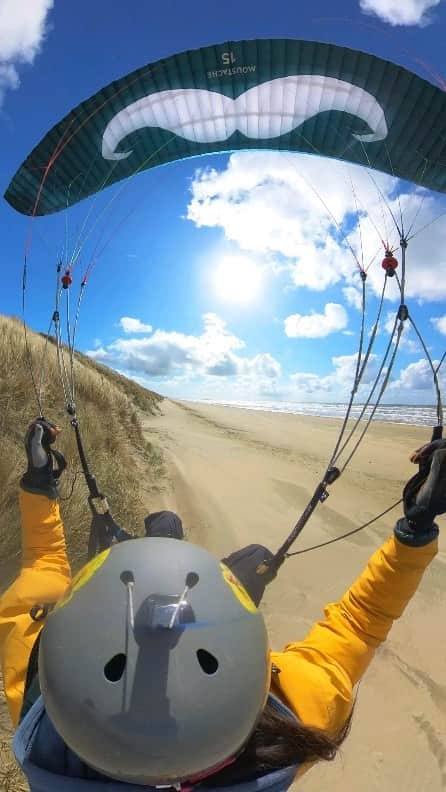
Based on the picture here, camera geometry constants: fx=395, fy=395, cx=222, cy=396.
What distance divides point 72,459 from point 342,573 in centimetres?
337

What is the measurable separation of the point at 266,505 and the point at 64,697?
5609 millimetres

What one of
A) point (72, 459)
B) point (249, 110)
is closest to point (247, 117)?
point (249, 110)

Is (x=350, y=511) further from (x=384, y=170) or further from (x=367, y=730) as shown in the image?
(x=384, y=170)

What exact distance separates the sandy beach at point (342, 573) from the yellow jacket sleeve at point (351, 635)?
150cm

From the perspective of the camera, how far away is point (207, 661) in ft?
3.27

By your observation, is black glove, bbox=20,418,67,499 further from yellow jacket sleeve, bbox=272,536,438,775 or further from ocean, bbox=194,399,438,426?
ocean, bbox=194,399,438,426

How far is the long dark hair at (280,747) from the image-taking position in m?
1.13

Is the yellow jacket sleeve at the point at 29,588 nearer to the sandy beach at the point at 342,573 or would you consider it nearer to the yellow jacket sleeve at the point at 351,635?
the yellow jacket sleeve at the point at 351,635

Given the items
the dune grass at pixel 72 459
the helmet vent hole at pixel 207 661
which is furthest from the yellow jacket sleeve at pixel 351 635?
the dune grass at pixel 72 459

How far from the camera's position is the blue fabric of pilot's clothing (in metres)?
1.00

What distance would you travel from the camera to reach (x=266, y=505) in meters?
6.36

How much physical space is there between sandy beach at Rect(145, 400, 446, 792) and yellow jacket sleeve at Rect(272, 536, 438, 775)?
1502 millimetres

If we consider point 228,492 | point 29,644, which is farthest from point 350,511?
point 29,644

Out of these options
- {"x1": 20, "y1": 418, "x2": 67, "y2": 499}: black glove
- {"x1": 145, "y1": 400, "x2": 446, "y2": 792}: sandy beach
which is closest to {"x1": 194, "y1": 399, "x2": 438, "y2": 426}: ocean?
{"x1": 145, "y1": 400, "x2": 446, "y2": 792}: sandy beach
